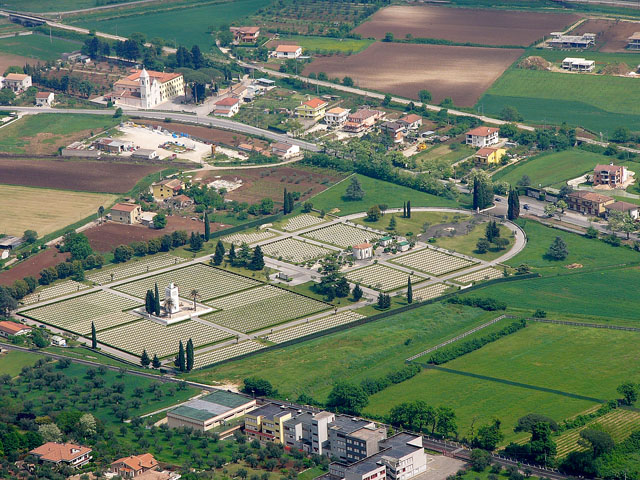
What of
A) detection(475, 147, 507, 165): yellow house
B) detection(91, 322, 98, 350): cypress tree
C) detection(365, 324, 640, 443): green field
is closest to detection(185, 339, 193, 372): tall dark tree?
detection(91, 322, 98, 350): cypress tree

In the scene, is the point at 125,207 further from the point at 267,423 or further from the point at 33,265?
the point at 267,423

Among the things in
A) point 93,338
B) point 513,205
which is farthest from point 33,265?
point 513,205

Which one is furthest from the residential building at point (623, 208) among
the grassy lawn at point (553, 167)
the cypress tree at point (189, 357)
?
the cypress tree at point (189, 357)

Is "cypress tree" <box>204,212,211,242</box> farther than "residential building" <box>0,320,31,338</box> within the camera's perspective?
Yes

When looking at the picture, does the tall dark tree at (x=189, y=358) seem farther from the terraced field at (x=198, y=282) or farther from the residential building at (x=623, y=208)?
the residential building at (x=623, y=208)

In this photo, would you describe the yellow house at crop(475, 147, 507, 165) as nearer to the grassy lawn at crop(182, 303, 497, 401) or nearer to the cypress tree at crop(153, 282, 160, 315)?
the grassy lawn at crop(182, 303, 497, 401)

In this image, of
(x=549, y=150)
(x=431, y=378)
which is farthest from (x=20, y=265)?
(x=549, y=150)

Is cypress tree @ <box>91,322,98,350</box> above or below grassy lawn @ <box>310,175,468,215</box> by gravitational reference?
below
